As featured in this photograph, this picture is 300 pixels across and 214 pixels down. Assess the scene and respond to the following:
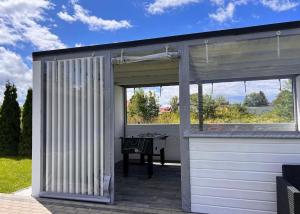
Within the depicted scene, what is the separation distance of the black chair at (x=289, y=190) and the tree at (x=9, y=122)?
955 cm

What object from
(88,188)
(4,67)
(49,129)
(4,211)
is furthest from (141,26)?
(4,67)

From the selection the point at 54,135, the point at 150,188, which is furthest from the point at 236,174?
the point at 54,135

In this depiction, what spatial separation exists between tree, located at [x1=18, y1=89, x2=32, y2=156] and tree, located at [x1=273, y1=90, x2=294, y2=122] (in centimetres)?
820

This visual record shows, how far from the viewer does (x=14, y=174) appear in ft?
22.2

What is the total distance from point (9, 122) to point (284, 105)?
9275 millimetres

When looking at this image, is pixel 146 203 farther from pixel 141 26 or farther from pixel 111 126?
pixel 141 26

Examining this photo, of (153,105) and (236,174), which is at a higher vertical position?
(153,105)

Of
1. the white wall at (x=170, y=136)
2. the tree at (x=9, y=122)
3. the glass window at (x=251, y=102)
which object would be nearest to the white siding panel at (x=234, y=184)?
the glass window at (x=251, y=102)

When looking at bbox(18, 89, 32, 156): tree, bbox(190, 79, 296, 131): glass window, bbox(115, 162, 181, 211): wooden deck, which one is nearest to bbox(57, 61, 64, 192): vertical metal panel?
bbox(115, 162, 181, 211): wooden deck

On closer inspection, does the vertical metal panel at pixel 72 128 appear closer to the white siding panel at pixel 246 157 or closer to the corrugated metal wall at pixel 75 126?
the corrugated metal wall at pixel 75 126

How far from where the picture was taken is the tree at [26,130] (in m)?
9.91

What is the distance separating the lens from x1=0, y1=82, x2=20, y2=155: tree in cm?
1014

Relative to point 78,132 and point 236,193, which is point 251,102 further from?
point 78,132

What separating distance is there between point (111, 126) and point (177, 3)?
4870 mm
